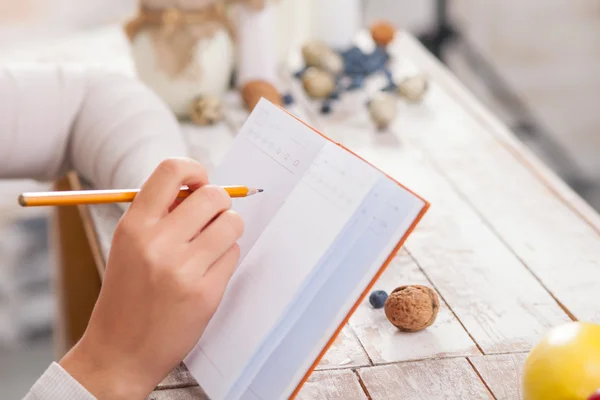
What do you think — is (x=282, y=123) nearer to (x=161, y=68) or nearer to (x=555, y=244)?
(x=555, y=244)

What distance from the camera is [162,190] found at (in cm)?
57

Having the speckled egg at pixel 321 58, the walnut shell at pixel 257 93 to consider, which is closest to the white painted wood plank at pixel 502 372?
the walnut shell at pixel 257 93

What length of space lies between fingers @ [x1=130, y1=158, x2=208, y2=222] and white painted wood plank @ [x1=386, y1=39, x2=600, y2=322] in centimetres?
41

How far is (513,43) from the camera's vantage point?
8.34 ft

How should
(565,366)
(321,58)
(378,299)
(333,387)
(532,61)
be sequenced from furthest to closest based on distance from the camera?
(532,61) → (321,58) → (378,299) → (333,387) → (565,366)

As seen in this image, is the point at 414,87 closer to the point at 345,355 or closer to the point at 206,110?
the point at 206,110

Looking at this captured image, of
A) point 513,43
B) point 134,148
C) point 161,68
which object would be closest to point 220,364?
point 134,148

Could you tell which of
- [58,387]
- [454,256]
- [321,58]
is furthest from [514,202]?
[58,387]

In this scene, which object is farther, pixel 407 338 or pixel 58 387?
pixel 407 338

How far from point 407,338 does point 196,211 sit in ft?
0.81

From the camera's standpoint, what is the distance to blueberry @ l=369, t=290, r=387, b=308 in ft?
2.46

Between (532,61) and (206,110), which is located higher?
(532,61)

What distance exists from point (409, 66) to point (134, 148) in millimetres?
619

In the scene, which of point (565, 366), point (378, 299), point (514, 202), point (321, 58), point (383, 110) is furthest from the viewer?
point (321, 58)
